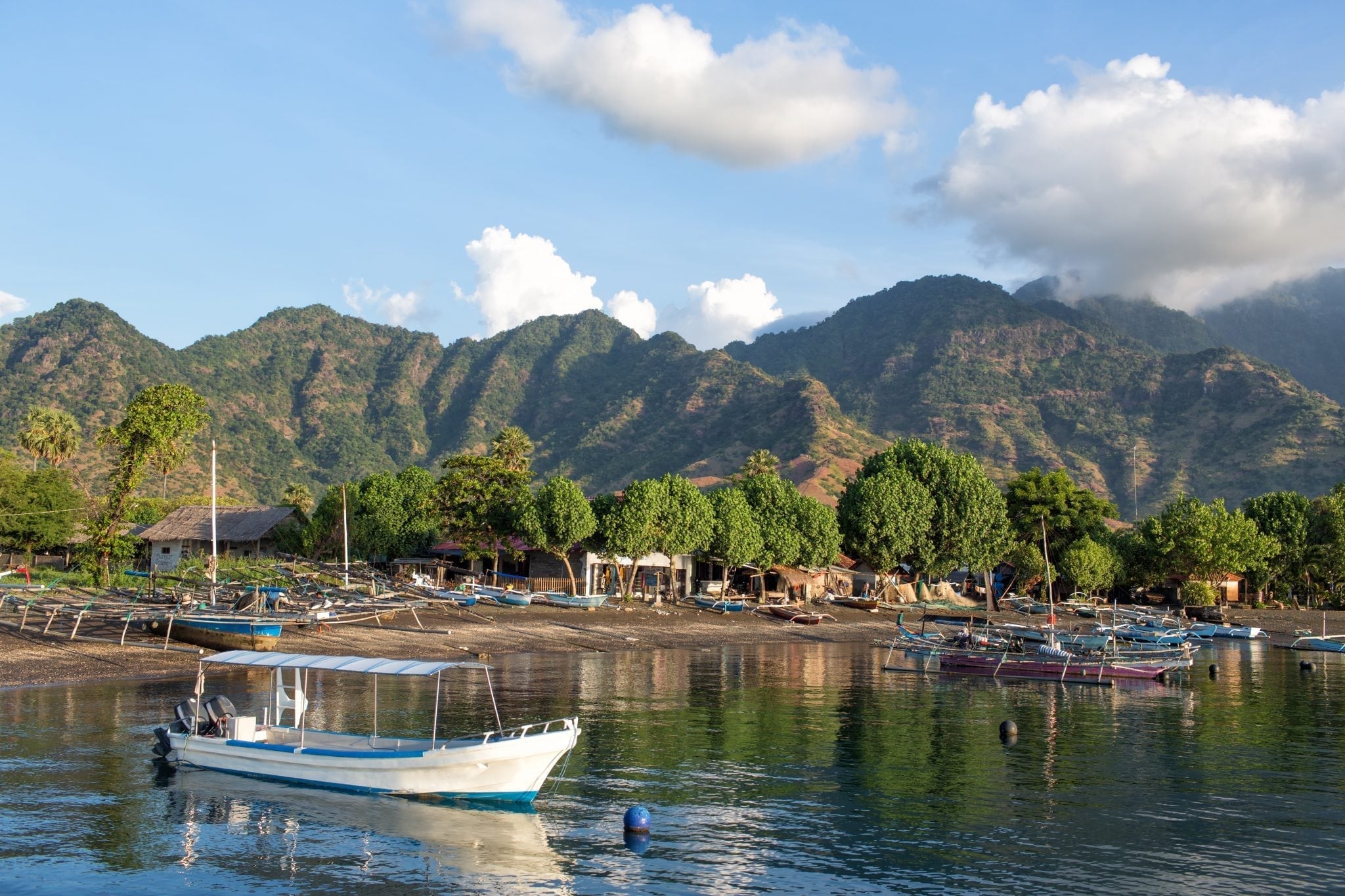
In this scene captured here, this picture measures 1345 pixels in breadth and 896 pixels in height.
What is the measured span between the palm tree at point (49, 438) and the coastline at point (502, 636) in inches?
2522

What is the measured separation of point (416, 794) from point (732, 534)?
205ft

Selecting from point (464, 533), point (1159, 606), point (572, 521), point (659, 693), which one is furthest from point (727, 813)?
point (1159, 606)

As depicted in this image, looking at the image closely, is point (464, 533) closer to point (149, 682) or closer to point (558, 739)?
point (149, 682)

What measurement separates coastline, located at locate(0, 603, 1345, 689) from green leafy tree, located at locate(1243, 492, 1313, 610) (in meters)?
9.52

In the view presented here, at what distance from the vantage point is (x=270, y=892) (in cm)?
1955

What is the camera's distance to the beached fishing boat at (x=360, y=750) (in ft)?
83.8

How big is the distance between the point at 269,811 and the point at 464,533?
63.3 meters

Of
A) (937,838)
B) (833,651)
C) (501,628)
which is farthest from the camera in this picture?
(833,651)

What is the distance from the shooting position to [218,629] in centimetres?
5250

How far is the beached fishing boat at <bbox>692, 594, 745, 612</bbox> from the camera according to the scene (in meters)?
86.6

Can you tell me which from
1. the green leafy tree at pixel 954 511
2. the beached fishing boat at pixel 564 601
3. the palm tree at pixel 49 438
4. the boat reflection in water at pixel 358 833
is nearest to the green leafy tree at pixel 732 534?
the beached fishing boat at pixel 564 601

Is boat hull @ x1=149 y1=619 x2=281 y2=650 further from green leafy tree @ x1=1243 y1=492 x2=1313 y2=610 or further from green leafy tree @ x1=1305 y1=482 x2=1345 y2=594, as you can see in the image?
green leafy tree @ x1=1305 y1=482 x2=1345 y2=594

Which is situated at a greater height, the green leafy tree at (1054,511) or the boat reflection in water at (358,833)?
the green leafy tree at (1054,511)

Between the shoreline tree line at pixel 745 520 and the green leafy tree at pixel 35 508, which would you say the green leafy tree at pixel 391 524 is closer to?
the shoreline tree line at pixel 745 520
